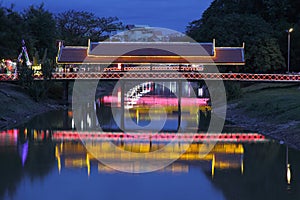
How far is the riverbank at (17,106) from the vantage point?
4197cm

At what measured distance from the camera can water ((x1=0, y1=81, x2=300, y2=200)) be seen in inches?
799

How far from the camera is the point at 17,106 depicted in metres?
47.5

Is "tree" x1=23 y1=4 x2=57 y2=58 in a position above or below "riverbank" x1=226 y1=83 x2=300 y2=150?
above

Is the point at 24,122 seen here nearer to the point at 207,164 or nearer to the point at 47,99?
the point at 47,99

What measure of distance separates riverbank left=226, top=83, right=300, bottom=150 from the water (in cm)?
166

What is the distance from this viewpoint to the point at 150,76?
175 feet

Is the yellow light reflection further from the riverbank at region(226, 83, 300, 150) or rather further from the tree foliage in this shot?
the tree foliage

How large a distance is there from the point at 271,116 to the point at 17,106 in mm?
22012

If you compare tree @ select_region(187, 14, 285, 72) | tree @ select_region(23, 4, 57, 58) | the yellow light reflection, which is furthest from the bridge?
the yellow light reflection

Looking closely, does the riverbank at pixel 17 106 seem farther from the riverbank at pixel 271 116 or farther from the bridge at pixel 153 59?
the riverbank at pixel 271 116

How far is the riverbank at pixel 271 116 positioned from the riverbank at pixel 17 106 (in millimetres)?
17279

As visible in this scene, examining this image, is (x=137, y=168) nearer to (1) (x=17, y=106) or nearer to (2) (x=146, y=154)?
(2) (x=146, y=154)

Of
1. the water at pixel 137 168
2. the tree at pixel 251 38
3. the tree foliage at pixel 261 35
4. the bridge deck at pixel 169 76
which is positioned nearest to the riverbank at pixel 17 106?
the bridge deck at pixel 169 76

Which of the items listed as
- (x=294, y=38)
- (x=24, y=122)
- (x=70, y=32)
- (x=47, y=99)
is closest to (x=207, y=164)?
(x=24, y=122)
